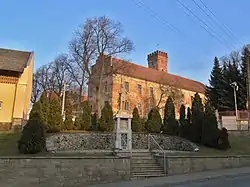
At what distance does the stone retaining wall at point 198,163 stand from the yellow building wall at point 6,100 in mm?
15968

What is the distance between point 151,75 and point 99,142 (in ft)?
139

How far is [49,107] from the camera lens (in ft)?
69.2

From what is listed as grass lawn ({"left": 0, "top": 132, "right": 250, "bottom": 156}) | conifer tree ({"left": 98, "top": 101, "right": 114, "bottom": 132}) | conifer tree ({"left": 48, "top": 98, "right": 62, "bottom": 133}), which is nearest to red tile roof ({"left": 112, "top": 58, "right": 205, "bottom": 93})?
conifer tree ({"left": 98, "top": 101, "right": 114, "bottom": 132})

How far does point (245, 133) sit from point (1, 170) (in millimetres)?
22669

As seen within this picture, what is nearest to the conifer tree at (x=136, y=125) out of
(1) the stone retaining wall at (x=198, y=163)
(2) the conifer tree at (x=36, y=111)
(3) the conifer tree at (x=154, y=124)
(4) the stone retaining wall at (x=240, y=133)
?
(3) the conifer tree at (x=154, y=124)

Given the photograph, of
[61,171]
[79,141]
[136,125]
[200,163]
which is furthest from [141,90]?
[61,171]

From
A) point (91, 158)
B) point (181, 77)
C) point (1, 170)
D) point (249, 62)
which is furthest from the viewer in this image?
point (181, 77)

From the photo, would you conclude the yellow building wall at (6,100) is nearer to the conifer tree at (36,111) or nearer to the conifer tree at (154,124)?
the conifer tree at (36,111)

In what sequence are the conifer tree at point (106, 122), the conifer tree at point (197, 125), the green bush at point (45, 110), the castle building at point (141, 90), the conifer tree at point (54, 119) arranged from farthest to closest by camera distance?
1. the castle building at point (141, 90)
2. the conifer tree at point (106, 122)
3. the conifer tree at point (197, 125)
4. the conifer tree at point (54, 119)
5. the green bush at point (45, 110)

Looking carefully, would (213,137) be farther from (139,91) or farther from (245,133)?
(139,91)

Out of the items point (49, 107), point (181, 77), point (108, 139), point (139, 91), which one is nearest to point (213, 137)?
point (108, 139)

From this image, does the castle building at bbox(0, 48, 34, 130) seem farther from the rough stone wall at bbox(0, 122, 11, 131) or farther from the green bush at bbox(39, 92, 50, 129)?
the green bush at bbox(39, 92, 50, 129)

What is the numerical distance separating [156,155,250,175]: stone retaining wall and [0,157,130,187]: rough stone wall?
113 inches

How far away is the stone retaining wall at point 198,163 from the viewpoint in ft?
51.0
